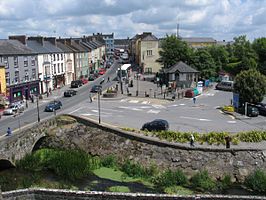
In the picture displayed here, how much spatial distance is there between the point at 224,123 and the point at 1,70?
29.6 meters

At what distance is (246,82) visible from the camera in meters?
38.7

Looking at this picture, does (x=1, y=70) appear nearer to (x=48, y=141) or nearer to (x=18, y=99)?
(x=18, y=99)

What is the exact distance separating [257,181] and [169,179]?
234 inches

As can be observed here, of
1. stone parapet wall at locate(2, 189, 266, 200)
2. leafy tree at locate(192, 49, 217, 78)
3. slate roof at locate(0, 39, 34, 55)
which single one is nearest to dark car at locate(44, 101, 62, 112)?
slate roof at locate(0, 39, 34, 55)

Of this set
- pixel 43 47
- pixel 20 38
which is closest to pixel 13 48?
pixel 20 38

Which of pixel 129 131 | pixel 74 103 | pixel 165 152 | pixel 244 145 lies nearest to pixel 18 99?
pixel 74 103

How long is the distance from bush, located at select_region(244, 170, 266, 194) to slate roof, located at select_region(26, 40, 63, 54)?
4243 centimetres

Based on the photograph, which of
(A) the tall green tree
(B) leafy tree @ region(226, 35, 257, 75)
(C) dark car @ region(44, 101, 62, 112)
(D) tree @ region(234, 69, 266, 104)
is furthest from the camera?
(A) the tall green tree

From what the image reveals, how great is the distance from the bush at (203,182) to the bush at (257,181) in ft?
7.94

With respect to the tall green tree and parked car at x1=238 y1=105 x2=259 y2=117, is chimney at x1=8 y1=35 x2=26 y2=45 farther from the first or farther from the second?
the tall green tree

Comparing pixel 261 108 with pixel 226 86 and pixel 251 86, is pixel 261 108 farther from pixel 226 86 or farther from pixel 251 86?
pixel 226 86

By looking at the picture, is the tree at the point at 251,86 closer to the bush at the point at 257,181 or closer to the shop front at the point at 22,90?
the bush at the point at 257,181

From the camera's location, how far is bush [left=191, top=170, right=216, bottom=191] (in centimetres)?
2416

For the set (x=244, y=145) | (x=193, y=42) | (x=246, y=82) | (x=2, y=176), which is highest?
(x=193, y=42)
